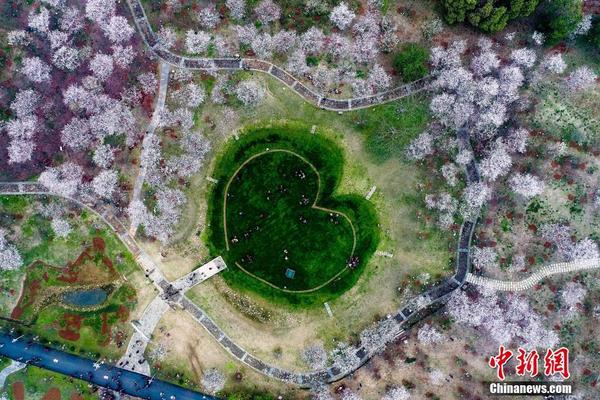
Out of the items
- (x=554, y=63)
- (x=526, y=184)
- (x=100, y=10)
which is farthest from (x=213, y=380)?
(x=554, y=63)

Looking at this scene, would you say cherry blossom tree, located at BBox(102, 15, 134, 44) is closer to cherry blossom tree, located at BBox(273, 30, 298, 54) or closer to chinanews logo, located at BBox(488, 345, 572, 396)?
cherry blossom tree, located at BBox(273, 30, 298, 54)

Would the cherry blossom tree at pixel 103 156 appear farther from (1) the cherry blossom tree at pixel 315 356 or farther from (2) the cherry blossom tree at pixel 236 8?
Result: (1) the cherry blossom tree at pixel 315 356

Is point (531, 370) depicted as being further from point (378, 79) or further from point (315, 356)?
point (378, 79)

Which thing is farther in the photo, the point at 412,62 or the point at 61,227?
the point at 61,227

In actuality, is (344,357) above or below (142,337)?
above

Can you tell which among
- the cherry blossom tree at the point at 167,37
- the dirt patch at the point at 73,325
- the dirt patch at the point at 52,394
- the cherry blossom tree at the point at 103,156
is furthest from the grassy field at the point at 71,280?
the cherry blossom tree at the point at 167,37

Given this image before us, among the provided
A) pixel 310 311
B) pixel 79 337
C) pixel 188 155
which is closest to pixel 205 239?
pixel 188 155

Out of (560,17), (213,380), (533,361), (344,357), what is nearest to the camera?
(560,17)

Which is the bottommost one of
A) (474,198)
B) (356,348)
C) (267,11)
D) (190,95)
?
(356,348)
